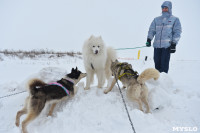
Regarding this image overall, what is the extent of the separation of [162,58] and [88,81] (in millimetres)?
2597

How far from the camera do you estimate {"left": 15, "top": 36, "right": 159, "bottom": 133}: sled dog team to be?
221 centimetres

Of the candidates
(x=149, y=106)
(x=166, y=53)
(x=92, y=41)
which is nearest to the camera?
(x=149, y=106)

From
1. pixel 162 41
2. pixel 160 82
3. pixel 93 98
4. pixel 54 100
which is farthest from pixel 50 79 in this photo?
pixel 162 41

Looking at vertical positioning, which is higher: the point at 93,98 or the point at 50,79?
the point at 50,79

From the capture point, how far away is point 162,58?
3.91m

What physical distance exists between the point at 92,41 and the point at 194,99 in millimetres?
3023

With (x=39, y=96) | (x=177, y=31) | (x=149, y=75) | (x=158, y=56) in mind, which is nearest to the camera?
(x=39, y=96)

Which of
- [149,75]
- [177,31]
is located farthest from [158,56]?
[149,75]

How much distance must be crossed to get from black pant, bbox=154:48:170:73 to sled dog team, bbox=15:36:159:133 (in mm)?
1638

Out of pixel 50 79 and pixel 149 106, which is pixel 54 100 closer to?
A: pixel 50 79

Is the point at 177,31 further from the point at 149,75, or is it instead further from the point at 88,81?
the point at 88,81

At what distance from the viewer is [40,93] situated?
2260mm

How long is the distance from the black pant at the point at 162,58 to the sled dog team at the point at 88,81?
1638 millimetres

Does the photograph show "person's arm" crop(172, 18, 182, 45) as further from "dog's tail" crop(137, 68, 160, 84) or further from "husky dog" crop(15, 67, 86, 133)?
"husky dog" crop(15, 67, 86, 133)
